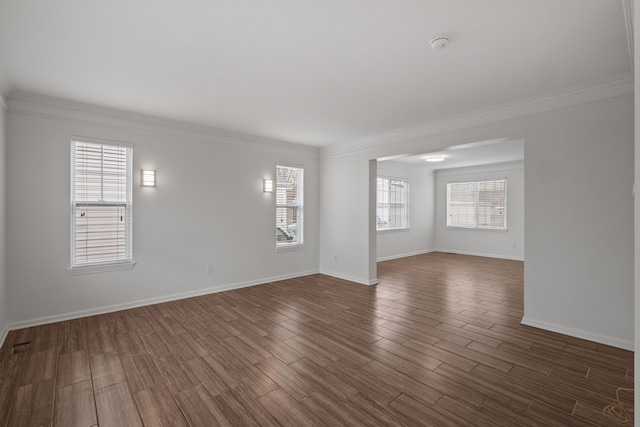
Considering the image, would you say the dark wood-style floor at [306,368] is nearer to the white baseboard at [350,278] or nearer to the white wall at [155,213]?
the white wall at [155,213]

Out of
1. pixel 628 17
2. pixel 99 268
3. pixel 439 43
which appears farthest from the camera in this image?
pixel 99 268

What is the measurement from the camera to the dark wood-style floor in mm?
2035

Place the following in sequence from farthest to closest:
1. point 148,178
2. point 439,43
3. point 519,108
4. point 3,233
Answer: point 148,178
point 519,108
point 3,233
point 439,43

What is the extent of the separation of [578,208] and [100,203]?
5.69 metres

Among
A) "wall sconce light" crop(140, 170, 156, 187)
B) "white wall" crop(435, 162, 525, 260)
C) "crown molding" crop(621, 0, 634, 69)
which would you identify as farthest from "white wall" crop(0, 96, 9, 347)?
"white wall" crop(435, 162, 525, 260)

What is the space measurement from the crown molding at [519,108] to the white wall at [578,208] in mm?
12

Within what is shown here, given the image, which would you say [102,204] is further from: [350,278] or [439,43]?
[439,43]

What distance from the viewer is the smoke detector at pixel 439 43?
227 centimetres

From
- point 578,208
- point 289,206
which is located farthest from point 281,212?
point 578,208

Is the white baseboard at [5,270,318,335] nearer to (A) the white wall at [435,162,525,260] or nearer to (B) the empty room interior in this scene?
(B) the empty room interior

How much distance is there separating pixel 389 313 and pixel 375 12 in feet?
11.0

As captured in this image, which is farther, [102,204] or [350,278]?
[350,278]

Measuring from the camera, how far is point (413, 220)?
351 inches

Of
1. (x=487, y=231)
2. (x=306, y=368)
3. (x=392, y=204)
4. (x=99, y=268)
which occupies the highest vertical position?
(x=392, y=204)
